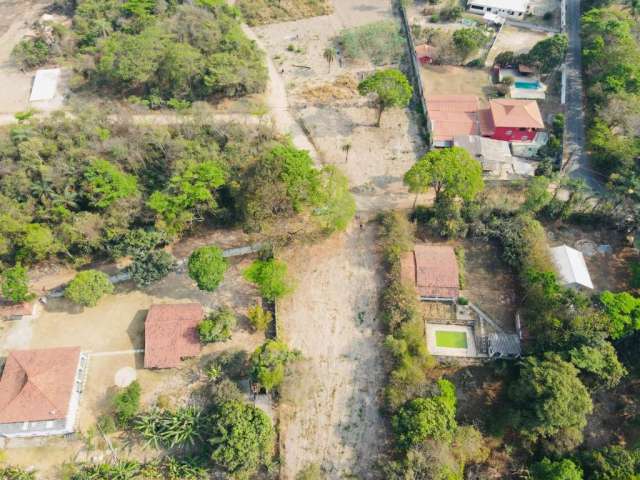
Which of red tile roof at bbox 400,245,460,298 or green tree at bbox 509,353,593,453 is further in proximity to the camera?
red tile roof at bbox 400,245,460,298

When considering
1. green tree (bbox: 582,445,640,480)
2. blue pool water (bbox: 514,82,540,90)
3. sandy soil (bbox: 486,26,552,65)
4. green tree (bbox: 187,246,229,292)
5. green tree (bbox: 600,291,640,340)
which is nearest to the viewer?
green tree (bbox: 582,445,640,480)

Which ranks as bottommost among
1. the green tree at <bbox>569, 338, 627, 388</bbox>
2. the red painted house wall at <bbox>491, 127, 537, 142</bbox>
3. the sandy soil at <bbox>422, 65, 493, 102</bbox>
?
the green tree at <bbox>569, 338, 627, 388</bbox>

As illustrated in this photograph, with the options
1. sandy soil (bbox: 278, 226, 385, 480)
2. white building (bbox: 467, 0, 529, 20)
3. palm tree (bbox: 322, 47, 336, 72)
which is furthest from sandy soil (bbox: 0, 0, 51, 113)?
white building (bbox: 467, 0, 529, 20)

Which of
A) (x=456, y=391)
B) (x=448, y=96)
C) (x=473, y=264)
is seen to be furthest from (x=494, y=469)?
(x=448, y=96)

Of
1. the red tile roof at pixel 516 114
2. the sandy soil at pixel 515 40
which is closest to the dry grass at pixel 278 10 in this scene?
the sandy soil at pixel 515 40

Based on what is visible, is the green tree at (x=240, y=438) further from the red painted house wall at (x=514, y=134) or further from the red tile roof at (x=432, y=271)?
the red painted house wall at (x=514, y=134)

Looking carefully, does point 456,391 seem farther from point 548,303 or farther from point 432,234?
point 432,234

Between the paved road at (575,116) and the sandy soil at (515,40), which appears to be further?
the sandy soil at (515,40)

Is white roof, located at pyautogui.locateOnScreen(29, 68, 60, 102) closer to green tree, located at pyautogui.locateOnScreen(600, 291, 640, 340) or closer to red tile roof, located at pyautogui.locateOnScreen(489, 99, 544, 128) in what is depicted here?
red tile roof, located at pyautogui.locateOnScreen(489, 99, 544, 128)
